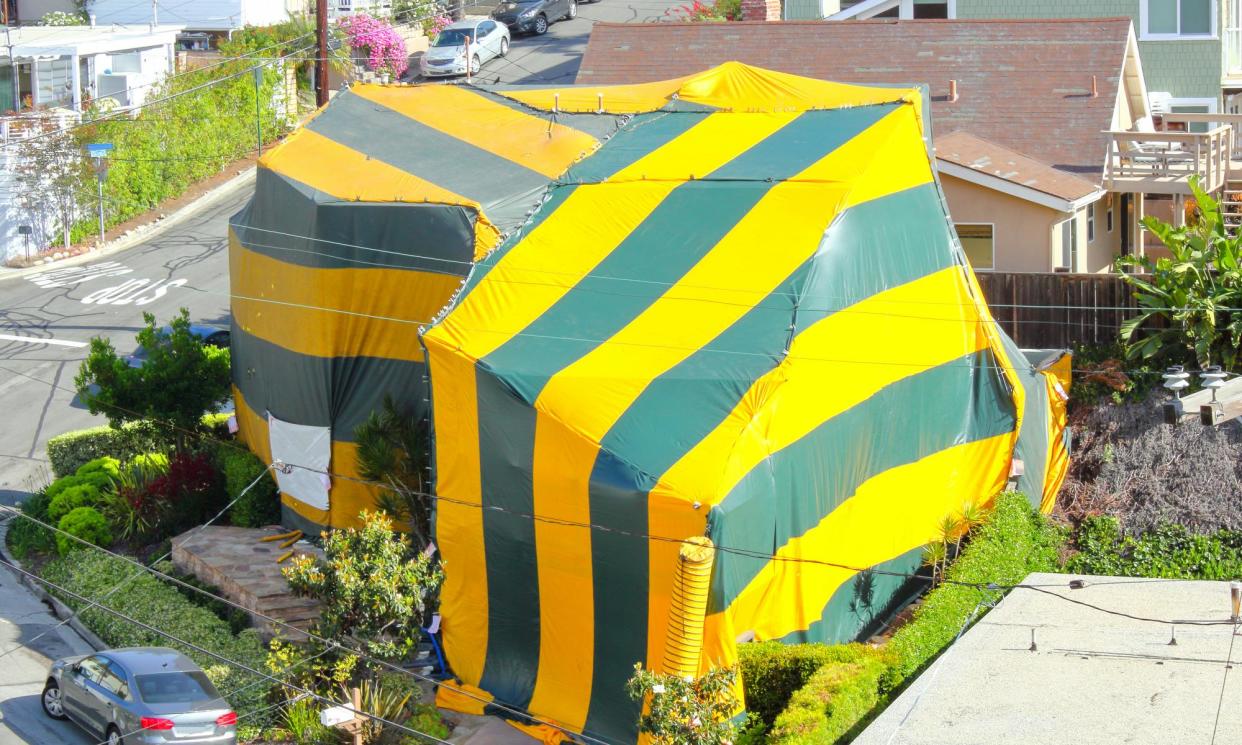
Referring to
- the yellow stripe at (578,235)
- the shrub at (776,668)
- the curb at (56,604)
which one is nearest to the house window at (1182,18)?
the yellow stripe at (578,235)

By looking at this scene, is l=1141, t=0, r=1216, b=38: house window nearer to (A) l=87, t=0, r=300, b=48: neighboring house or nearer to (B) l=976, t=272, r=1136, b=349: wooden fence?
(B) l=976, t=272, r=1136, b=349: wooden fence

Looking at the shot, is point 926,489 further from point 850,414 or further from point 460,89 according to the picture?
point 460,89

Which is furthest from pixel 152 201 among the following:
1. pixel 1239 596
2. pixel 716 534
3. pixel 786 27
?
pixel 1239 596

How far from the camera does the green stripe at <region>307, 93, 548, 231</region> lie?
72.1ft

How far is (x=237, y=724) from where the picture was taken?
1900 centimetres

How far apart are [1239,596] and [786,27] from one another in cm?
2334

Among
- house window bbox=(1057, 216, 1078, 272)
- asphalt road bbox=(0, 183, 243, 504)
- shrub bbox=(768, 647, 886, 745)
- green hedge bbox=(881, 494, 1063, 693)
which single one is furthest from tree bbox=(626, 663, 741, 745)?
asphalt road bbox=(0, 183, 243, 504)

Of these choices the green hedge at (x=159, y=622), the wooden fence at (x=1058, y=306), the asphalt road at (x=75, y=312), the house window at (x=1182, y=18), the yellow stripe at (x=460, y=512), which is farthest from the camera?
the house window at (x=1182, y=18)

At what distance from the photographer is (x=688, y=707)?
14.8 meters

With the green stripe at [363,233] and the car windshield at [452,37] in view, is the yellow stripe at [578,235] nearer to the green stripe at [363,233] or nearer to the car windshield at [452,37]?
the green stripe at [363,233]

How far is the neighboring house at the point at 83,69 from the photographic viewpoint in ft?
150

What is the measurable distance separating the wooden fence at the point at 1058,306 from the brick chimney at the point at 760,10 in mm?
15996

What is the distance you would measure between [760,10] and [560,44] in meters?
14.1

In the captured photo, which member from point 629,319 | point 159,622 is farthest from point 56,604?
point 629,319
